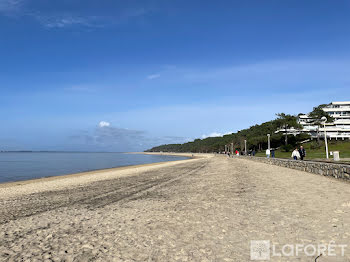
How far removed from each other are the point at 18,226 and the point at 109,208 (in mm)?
2826

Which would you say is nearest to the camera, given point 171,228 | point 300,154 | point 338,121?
point 171,228

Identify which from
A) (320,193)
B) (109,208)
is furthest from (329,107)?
(109,208)

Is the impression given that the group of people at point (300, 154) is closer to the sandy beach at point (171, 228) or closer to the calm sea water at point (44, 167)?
the sandy beach at point (171, 228)

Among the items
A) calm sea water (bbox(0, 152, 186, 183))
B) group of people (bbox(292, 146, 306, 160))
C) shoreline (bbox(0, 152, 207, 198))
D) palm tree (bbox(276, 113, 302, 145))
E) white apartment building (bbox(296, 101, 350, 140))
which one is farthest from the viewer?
white apartment building (bbox(296, 101, 350, 140))

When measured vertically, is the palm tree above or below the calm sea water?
above

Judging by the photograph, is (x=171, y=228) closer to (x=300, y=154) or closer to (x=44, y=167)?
(x=300, y=154)

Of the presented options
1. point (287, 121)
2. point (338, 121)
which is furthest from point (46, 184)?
point (338, 121)

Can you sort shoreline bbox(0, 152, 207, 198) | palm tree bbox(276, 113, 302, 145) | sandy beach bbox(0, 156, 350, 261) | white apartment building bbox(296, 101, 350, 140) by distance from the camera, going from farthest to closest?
1. white apartment building bbox(296, 101, 350, 140)
2. palm tree bbox(276, 113, 302, 145)
3. shoreline bbox(0, 152, 207, 198)
4. sandy beach bbox(0, 156, 350, 261)

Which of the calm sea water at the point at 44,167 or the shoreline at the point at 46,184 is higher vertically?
the shoreline at the point at 46,184

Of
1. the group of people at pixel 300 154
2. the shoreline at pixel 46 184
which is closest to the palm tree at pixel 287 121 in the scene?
the group of people at pixel 300 154

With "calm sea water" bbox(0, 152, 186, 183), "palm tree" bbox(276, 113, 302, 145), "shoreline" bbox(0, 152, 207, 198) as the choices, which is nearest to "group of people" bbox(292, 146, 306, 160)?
"shoreline" bbox(0, 152, 207, 198)

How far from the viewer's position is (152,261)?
14.1 ft

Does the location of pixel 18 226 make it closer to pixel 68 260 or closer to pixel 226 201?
pixel 68 260

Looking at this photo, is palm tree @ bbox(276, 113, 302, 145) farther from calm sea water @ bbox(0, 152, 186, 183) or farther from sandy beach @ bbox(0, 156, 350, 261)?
sandy beach @ bbox(0, 156, 350, 261)
